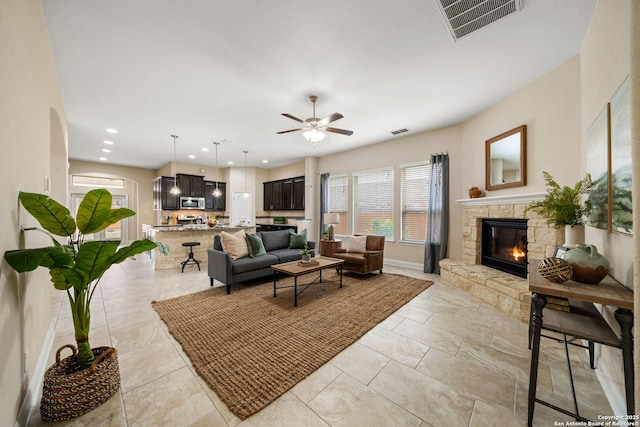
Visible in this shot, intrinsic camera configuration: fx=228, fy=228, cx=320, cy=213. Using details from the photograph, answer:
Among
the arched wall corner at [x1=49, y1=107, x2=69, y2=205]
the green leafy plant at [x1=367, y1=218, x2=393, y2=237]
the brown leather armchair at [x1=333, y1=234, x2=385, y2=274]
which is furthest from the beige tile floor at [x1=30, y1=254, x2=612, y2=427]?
the green leafy plant at [x1=367, y1=218, x2=393, y2=237]

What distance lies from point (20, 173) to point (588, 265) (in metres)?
3.63

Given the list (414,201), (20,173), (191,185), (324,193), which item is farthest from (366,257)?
(191,185)

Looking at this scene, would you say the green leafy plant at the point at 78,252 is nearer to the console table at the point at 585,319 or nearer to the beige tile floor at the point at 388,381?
the beige tile floor at the point at 388,381

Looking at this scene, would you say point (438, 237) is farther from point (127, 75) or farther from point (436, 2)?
point (127, 75)

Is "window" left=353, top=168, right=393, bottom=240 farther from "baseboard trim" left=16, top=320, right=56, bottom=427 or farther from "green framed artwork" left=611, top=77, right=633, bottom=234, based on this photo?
"baseboard trim" left=16, top=320, right=56, bottom=427

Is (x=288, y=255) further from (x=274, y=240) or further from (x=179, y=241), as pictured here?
(x=179, y=241)

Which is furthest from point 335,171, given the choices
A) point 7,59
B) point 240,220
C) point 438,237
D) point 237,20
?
point 7,59

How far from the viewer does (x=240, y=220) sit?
8.77 m

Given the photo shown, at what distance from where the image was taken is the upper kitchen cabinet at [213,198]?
8547 mm

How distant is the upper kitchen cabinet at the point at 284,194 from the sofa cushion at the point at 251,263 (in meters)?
3.64

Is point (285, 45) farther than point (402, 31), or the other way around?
point (285, 45)

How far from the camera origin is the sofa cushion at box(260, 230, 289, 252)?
493cm

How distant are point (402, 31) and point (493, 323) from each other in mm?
3334

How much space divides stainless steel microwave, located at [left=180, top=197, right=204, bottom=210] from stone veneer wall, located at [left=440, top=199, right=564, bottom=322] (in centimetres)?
787
